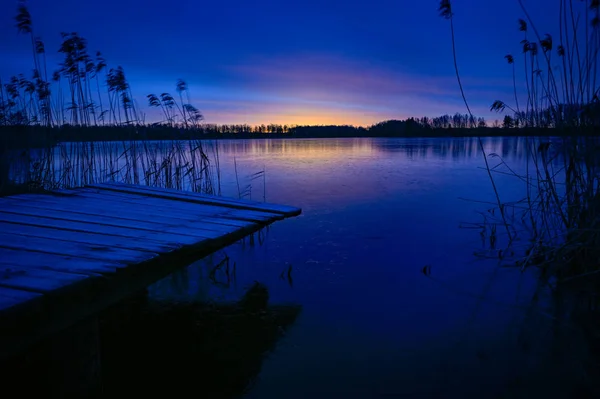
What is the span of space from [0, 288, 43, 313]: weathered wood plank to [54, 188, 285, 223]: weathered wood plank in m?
1.27

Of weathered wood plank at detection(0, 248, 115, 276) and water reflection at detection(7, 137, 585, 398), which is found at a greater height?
weathered wood plank at detection(0, 248, 115, 276)

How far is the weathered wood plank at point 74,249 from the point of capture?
1.17 meters

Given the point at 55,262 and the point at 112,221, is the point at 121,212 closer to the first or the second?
the point at 112,221

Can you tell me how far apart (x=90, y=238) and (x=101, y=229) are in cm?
15

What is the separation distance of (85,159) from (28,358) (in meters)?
3.43

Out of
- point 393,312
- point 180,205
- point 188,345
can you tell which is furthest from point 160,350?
point 393,312

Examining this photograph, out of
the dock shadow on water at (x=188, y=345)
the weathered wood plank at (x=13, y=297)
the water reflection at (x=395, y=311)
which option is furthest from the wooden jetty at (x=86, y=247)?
the water reflection at (x=395, y=311)

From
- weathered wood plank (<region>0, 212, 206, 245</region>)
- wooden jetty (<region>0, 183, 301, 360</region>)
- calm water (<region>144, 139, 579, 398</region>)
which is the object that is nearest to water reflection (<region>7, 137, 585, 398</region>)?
calm water (<region>144, 139, 579, 398</region>)

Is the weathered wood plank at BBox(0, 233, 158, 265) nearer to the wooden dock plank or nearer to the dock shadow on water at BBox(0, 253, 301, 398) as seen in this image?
the dock shadow on water at BBox(0, 253, 301, 398)

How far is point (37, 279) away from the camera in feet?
3.13

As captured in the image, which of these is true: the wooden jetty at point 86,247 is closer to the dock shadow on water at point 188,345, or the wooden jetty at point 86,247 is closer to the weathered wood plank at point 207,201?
the weathered wood plank at point 207,201

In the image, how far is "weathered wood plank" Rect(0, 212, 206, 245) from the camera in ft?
4.82

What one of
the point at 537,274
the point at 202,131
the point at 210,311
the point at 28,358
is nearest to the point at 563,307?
the point at 537,274

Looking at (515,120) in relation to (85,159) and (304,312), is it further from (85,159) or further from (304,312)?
(85,159)
